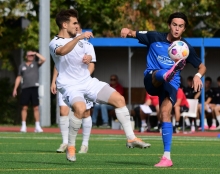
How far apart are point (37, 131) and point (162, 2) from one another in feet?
39.4

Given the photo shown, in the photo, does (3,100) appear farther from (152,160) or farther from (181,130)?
(152,160)

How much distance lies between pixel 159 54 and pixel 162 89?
1.55 feet

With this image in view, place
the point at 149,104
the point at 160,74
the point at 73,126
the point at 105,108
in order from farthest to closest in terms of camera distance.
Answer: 1. the point at 105,108
2. the point at 149,104
3. the point at 73,126
4. the point at 160,74

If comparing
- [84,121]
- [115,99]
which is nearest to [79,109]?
[115,99]

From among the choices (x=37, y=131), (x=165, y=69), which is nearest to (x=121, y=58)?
(x=37, y=131)

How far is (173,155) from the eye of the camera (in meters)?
13.2

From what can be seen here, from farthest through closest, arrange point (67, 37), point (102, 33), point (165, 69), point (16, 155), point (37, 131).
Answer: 1. point (102, 33)
2. point (37, 131)
3. point (16, 155)
4. point (67, 37)
5. point (165, 69)

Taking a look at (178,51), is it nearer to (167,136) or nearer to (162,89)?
(162,89)

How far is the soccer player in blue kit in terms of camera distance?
10864 millimetres

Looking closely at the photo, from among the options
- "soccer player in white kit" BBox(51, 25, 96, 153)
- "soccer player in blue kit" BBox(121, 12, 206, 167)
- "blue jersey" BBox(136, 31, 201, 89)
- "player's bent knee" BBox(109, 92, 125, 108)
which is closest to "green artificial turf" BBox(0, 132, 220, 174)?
"soccer player in white kit" BBox(51, 25, 96, 153)

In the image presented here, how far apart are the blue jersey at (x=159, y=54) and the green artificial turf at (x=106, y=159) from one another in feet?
4.09

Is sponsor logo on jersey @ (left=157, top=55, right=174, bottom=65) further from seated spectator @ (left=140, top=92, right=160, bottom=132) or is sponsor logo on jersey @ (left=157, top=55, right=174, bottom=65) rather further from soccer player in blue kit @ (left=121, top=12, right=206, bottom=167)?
seated spectator @ (left=140, top=92, right=160, bottom=132)

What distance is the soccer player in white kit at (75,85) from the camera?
11094 mm

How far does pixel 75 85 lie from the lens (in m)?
11.6
